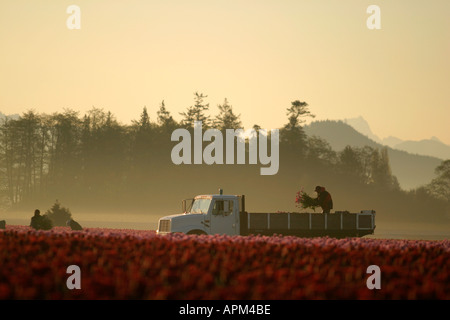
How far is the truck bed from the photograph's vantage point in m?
23.7

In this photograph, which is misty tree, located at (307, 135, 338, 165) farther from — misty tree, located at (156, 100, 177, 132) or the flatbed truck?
the flatbed truck

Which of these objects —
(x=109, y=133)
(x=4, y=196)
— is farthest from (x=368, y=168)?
(x=4, y=196)

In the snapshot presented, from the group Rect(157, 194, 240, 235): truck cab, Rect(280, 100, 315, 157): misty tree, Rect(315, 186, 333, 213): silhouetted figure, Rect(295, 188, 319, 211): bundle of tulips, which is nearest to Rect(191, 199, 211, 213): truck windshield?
Rect(157, 194, 240, 235): truck cab

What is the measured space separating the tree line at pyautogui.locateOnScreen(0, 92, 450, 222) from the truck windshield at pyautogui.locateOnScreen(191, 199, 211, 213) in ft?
376

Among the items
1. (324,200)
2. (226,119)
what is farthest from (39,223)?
(226,119)

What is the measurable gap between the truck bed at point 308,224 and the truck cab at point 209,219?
0.61 metres

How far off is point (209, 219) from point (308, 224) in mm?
4052

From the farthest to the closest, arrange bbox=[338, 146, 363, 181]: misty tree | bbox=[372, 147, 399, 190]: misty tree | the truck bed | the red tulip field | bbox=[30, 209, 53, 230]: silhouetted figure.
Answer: bbox=[372, 147, 399, 190]: misty tree, bbox=[338, 146, 363, 181]: misty tree, bbox=[30, 209, 53, 230]: silhouetted figure, the truck bed, the red tulip field

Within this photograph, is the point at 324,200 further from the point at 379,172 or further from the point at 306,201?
the point at 379,172

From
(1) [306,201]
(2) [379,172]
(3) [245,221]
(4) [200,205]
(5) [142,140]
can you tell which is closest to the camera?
(4) [200,205]

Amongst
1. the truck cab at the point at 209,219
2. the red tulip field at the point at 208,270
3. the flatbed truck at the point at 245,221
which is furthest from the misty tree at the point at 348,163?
the red tulip field at the point at 208,270

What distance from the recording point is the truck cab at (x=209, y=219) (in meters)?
22.3

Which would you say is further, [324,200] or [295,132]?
[295,132]

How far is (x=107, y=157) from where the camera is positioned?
148 m
